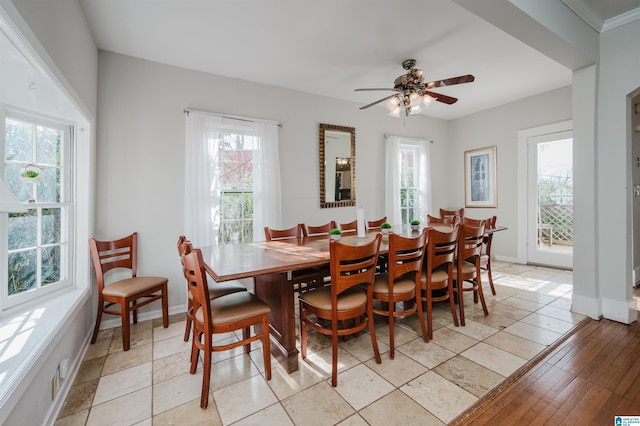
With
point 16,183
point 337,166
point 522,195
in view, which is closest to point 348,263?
point 16,183

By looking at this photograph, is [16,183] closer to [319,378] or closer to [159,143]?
[159,143]

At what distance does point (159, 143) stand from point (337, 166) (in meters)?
2.44

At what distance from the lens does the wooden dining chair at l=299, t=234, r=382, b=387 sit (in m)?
1.83

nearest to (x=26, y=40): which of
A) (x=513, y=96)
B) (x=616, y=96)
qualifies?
(x=616, y=96)

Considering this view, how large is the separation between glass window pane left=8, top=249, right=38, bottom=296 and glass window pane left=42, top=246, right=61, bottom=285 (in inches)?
3.8

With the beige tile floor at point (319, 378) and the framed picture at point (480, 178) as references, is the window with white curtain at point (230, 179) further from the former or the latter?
the framed picture at point (480, 178)

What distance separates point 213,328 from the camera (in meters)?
1.74

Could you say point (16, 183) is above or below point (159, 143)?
below

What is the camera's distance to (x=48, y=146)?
2.28 m

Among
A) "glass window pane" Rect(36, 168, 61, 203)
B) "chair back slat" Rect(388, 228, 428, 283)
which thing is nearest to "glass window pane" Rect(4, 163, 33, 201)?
"glass window pane" Rect(36, 168, 61, 203)

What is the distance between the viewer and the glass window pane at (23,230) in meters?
1.89

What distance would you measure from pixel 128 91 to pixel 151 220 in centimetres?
139

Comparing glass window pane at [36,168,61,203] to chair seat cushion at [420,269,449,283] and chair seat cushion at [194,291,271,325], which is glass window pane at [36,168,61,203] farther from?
chair seat cushion at [420,269,449,283]

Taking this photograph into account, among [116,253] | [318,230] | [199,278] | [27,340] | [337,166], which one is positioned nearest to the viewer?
[27,340]
